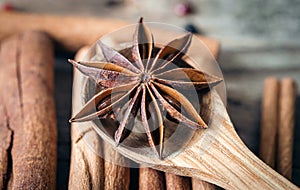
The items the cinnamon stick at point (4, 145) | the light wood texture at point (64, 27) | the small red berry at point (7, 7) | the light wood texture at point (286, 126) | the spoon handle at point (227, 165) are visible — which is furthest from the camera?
the small red berry at point (7, 7)

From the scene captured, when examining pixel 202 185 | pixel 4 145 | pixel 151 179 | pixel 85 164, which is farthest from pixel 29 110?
pixel 202 185

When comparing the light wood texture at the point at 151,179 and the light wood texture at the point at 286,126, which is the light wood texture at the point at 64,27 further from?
the light wood texture at the point at 151,179

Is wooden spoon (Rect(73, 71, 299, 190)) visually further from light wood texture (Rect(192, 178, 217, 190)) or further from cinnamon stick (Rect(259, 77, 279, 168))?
cinnamon stick (Rect(259, 77, 279, 168))

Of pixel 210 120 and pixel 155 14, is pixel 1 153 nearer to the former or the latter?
pixel 210 120

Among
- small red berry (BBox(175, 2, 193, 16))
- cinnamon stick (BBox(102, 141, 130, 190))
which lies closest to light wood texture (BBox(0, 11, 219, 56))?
small red berry (BBox(175, 2, 193, 16))

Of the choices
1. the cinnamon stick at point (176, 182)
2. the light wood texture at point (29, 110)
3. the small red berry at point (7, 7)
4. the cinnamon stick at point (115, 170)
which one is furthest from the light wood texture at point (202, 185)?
the small red berry at point (7, 7)

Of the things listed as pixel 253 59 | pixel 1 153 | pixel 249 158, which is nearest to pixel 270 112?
pixel 253 59

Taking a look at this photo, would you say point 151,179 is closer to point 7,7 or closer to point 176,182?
point 176,182
